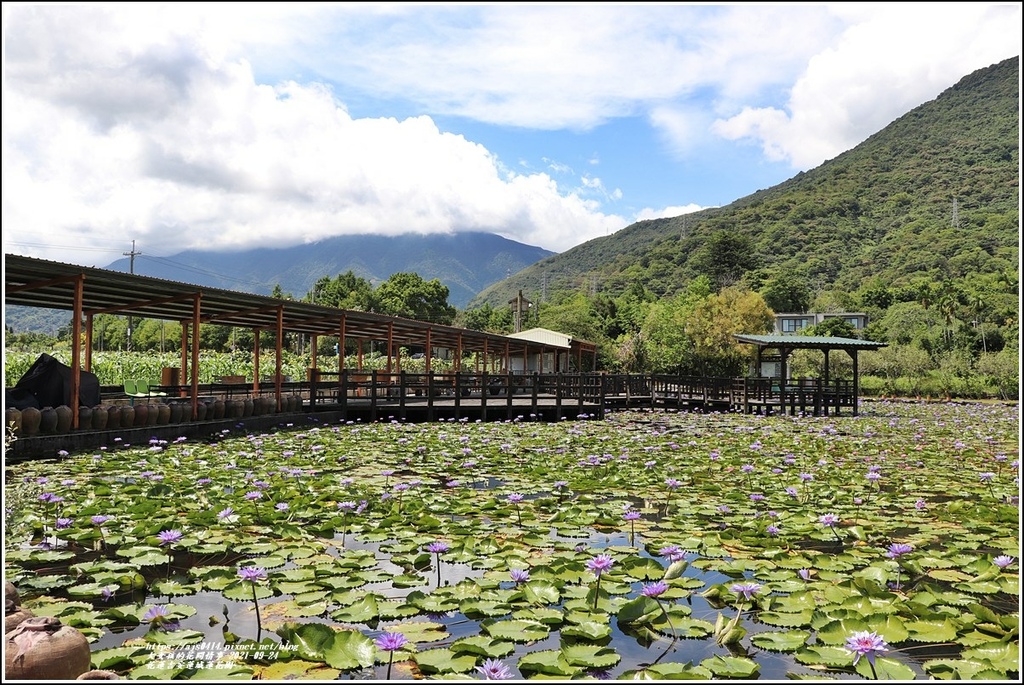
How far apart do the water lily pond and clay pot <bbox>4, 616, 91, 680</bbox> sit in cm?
22

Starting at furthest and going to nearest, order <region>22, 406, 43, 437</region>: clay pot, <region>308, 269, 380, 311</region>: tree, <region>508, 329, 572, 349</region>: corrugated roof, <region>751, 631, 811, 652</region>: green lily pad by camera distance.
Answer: <region>308, 269, 380, 311</region>: tree, <region>508, 329, 572, 349</region>: corrugated roof, <region>22, 406, 43, 437</region>: clay pot, <region>751, 631, 811, 652</region>: green lily pad

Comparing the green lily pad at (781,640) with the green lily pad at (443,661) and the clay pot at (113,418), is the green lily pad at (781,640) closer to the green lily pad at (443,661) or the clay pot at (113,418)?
the green lily pad at (443,661)

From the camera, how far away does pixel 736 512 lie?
5.54 meters

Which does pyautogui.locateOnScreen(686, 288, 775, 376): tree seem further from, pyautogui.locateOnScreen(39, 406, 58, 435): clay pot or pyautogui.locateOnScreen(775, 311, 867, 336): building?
pyautogui.locateOnScreen(39, 406, 58, 435): clay pot

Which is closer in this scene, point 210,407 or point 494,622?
point 494,622

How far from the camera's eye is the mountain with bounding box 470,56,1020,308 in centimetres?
4913

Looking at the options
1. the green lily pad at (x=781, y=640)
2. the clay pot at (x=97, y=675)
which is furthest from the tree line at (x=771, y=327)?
the clay pot at (x=97, y=675)

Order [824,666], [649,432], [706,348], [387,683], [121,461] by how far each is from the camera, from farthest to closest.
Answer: [706,348], [649,432], [121,461], [824,666], [387,683]

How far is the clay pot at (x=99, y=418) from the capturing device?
9453 millimetres

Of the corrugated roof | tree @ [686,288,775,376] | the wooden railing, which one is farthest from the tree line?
the corrugated roof

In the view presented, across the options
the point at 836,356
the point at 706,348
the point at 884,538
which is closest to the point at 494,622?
the point at 884,538

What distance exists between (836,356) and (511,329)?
35704 millimetres

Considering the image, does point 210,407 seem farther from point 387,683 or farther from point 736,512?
point 387,683

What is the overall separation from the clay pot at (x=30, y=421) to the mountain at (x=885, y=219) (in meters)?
43.9
